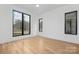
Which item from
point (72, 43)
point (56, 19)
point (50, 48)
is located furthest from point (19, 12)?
point (72, 43)

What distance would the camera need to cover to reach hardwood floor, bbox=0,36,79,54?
7.06 feet

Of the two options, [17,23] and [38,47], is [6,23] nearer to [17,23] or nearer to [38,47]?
[17,23]

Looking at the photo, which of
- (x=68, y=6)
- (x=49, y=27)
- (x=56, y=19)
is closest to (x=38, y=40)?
(x=49, y=27)

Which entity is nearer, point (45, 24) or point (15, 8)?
point (15, 8)

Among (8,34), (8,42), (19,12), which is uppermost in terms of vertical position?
(19,12)

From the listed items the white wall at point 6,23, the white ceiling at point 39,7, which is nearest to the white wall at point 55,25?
the white ceiling at point 39,7

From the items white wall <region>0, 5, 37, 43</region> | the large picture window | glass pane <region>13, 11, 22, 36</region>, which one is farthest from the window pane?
white wall <region>0, 5, 37, 43</region>

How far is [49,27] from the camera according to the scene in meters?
2.42

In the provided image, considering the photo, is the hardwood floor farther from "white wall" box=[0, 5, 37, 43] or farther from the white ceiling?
the white ceiling

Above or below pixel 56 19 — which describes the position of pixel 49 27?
below

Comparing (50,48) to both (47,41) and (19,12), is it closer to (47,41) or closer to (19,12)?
(47,41)

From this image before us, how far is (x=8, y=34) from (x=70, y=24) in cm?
131

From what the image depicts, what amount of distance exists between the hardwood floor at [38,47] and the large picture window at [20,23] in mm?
185

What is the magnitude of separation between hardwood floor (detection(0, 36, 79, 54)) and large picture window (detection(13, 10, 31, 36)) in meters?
0.18
